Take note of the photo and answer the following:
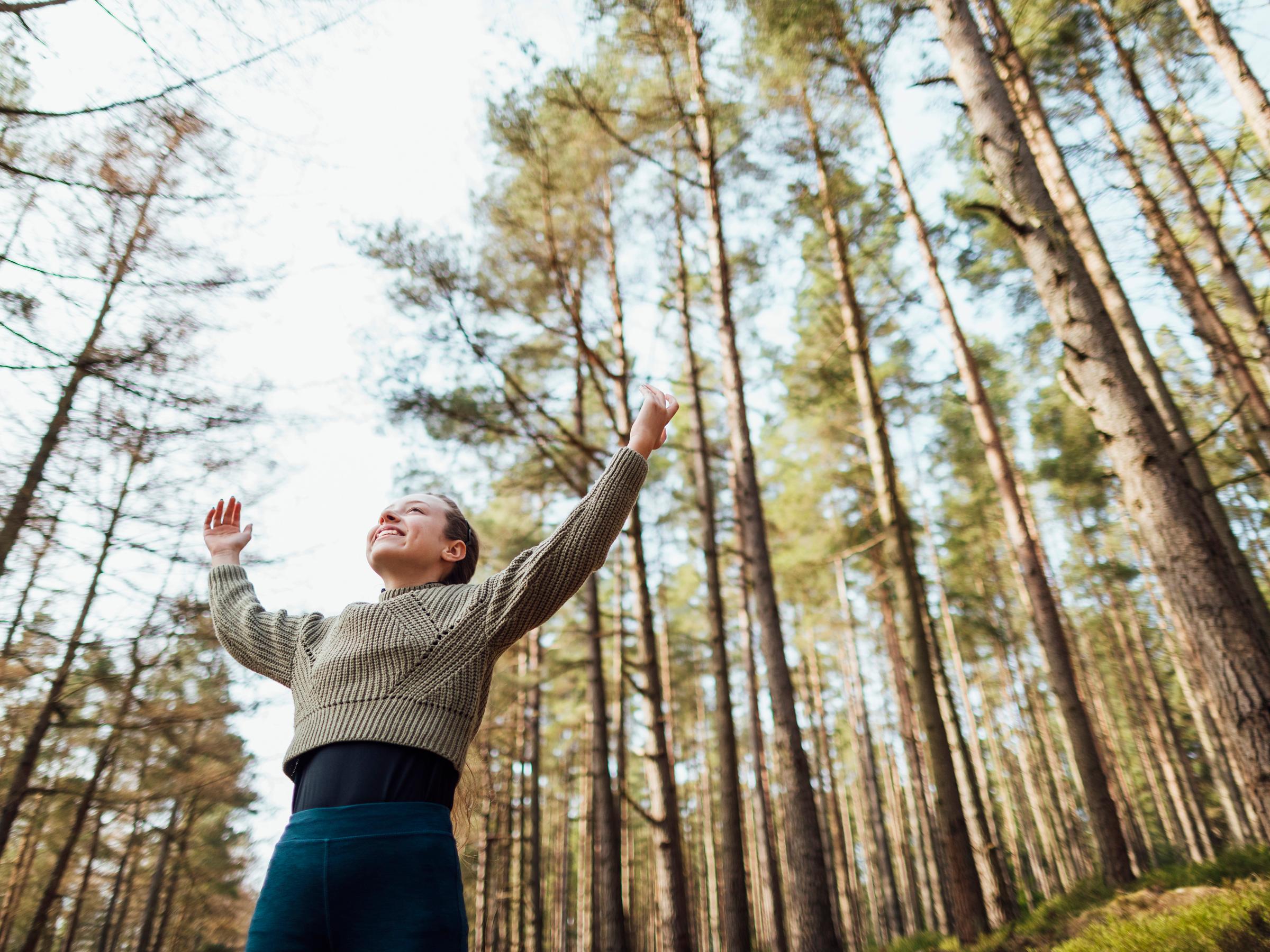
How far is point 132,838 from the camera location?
15.1m

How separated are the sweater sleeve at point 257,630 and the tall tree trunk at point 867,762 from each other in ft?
42.0

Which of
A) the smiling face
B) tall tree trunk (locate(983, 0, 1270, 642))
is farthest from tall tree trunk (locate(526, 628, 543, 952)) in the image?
the smiling face

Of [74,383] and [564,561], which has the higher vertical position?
[74,383]

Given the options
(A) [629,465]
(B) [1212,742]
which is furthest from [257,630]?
(B) [1212,742]

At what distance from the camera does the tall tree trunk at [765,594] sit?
233 inches

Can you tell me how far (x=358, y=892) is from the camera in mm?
1280

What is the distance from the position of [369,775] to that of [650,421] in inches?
39.0

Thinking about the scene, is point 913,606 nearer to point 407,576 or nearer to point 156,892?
point 407,576

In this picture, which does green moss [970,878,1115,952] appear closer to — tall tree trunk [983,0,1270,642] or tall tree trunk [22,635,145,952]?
tall tree trunk [983,0,1270,642]

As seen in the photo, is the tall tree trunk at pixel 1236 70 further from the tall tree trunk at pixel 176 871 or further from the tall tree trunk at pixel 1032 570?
the tall tree trunk at pixel 176 871

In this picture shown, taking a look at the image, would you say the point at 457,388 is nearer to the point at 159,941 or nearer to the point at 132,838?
the point at 132,838

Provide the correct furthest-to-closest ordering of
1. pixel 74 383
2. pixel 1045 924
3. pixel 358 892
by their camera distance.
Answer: pixel 1045 924
pixel 74 383
pixel 358 892

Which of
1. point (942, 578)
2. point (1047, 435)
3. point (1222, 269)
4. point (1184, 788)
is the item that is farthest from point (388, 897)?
point (1184, 788)

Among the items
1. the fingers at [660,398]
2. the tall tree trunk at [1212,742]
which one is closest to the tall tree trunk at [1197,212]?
the tall tree trunk at [1212,742]
